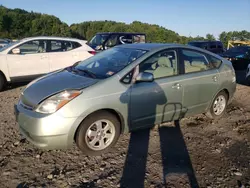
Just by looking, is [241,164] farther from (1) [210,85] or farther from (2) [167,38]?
(2) [167,38]

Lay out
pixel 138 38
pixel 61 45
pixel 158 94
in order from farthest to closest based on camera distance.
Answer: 1. pixel 138 38
2. pixel 61 45
3. pixel 158 94

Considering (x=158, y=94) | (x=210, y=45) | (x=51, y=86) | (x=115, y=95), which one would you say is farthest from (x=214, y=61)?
(x=210, y=45)

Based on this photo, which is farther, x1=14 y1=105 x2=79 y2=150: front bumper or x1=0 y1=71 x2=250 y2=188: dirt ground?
x1=14 y1=105 x2=79 y2=150: front bumper

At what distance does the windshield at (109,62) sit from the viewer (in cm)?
406

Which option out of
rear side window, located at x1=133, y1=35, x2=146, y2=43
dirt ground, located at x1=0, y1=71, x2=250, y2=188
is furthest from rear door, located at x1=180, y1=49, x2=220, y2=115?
rear side window, located at x1=133, y1=35, x2=146, y2=43

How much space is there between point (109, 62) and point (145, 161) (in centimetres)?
177

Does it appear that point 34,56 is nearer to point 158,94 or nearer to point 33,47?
point 33,47

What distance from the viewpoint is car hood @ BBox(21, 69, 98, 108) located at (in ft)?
11.8

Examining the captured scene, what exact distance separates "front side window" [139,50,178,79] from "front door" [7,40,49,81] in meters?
4.75

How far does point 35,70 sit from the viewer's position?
25.9 ft

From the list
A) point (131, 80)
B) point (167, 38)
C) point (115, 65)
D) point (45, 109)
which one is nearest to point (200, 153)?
point (131, 80)

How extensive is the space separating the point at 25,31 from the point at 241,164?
94.4m

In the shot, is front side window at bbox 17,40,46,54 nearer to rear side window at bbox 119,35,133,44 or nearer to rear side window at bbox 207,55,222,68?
rear side window at bbox 207,55,222,68

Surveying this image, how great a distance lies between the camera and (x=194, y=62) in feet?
15.9
